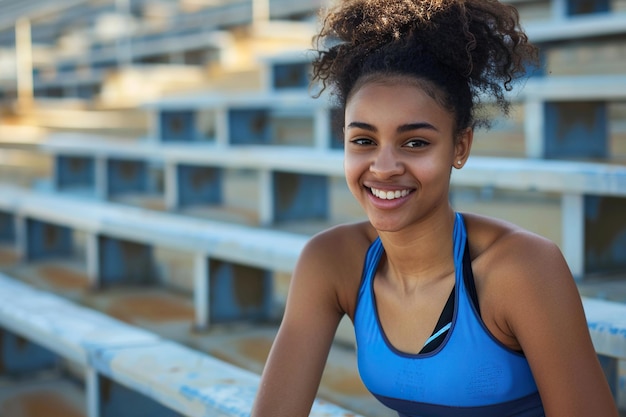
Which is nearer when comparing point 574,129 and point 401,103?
point 401,103

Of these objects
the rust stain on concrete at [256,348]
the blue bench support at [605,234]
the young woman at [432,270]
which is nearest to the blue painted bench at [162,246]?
the rust stain on concrete at [256,348]

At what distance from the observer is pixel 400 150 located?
3.51 ft

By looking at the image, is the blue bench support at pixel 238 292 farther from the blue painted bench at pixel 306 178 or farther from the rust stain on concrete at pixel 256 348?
the blue painted bench at pixel 306 178

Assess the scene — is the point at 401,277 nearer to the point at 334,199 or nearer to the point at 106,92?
the point at 334,199

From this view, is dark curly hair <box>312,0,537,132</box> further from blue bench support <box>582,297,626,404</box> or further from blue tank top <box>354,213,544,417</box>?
blue bench support <box>582,297,626,404</box>

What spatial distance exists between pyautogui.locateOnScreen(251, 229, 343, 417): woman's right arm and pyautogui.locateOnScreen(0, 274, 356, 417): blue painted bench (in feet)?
0.48

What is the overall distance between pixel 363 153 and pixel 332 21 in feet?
0.64

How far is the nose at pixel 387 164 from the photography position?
1060 millimetres

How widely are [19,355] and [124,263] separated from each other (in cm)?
52

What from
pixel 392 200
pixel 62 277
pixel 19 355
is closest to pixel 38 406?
pixel 19 355

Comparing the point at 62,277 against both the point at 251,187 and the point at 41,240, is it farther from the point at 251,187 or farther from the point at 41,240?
the point at 251,187

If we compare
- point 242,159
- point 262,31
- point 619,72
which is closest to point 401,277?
point 242,159

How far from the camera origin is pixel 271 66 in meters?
3.51

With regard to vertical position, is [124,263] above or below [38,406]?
above
